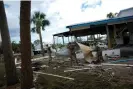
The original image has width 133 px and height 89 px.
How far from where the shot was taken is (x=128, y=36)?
2331 cm

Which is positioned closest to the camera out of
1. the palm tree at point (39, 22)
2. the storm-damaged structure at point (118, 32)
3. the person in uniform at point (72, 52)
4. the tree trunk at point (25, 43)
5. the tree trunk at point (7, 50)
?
the tree trunk at point (25, 43)

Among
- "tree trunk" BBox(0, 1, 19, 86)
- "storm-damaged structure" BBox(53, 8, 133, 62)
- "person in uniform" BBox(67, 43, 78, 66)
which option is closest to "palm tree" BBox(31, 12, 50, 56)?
"storm-damaged structure" BBox(53, 8, 133, 62)

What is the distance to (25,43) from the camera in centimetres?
992

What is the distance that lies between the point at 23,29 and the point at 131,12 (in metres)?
17.0

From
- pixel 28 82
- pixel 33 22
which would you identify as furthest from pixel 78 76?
pixel 33 22

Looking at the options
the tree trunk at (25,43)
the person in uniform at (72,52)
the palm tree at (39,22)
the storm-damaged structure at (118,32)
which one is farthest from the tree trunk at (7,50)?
the palm tree at (39,22)

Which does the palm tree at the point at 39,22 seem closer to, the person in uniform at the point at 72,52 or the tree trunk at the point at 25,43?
the person in uniform at the point at 72,52

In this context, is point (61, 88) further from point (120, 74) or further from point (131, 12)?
point (131, 12)

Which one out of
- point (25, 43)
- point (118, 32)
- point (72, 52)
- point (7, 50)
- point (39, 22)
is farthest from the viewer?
point (39, 22)

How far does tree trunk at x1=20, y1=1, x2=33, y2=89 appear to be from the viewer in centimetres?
967

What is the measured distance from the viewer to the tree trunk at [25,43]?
9672mm

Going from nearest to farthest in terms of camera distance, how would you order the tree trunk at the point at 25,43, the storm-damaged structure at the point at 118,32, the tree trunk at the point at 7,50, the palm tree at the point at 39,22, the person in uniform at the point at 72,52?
the tree trunk at the point at 25,43 → the tree trunk at the point at 7,50 → the person in uniform at the point at 72,52 → the storm-damaged structure at the point at 118,32 → the palm tree at the point at 39,22

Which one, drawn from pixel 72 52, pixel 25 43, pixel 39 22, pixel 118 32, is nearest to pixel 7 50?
pixel 25 43

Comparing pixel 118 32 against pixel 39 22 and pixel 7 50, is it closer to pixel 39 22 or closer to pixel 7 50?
pixel 7 50
